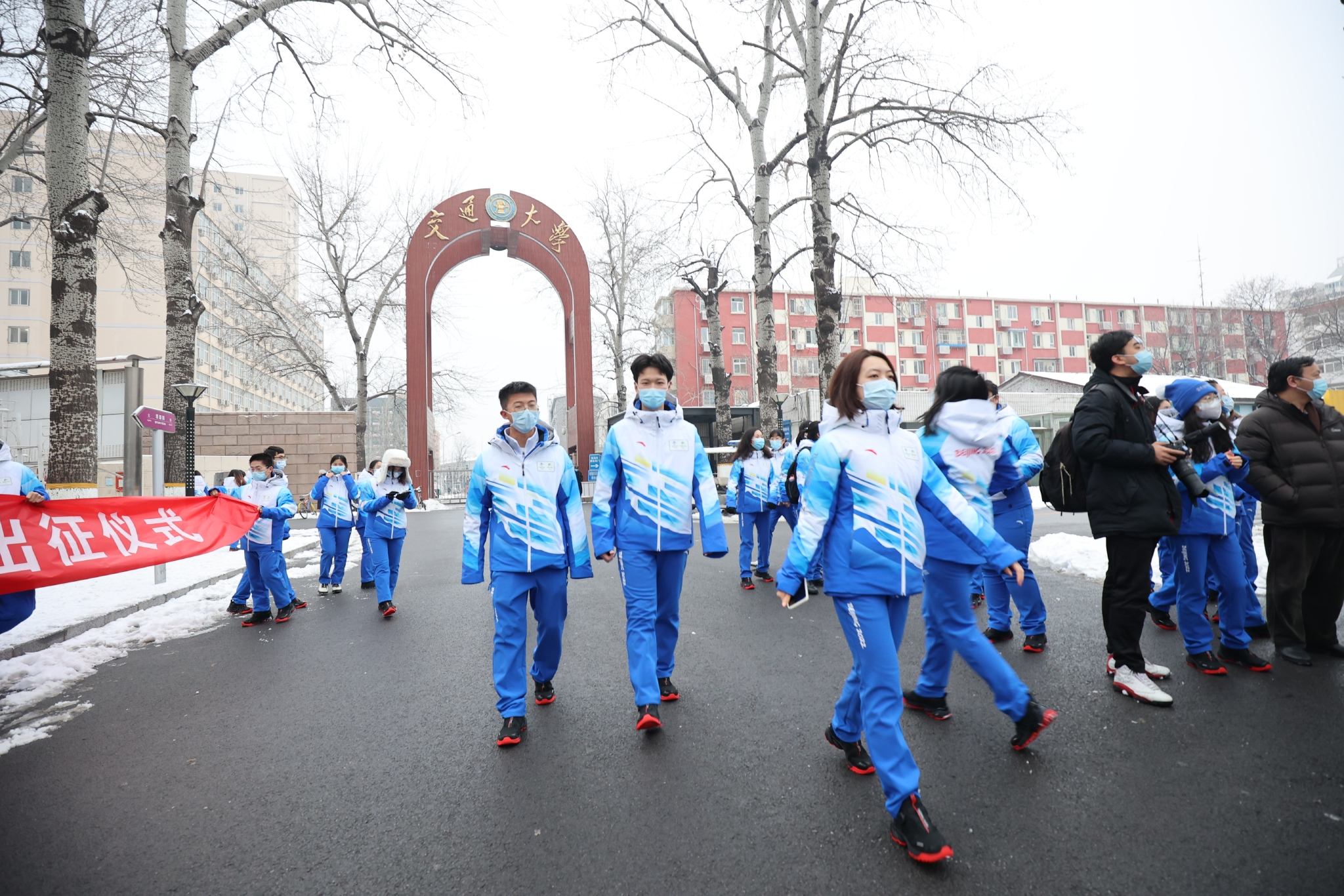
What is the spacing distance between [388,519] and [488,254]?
2619 centimetres

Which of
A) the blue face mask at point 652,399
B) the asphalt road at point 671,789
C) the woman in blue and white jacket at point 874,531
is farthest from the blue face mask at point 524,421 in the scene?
the woman in blue and white jacket at point 874,531

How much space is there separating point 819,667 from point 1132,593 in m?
1.99

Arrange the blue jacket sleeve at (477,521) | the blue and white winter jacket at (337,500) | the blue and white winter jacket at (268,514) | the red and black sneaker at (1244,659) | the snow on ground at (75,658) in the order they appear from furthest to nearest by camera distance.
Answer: the blue and white winter jacket at (337,500), the blue and white winter jacket at (268,514), the snow on ground at (75,658), the red and black sneaker at (1244,659), the blue jacket sleeve at (477,521)

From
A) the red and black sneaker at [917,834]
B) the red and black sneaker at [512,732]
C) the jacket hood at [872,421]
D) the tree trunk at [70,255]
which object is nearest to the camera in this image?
the red and black sneaker at [917,834]

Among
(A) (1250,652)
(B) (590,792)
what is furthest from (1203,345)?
(B) (590,792)

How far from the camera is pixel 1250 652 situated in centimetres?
452

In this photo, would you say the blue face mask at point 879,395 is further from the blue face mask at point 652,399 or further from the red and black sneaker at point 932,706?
the red and black sneaker at point 932,706

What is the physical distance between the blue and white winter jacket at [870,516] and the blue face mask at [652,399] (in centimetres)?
145

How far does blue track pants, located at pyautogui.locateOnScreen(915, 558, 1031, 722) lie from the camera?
316 centimetres

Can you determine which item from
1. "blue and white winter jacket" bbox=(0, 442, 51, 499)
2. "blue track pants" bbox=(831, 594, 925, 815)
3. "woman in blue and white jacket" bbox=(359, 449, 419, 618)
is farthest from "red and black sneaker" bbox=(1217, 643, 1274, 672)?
"blue and white winter jacket" bbox=(0, 442, 51, 499)

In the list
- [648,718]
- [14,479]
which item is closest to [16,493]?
[14,479]

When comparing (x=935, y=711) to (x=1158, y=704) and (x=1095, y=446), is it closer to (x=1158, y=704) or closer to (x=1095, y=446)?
(x=1158, y=704)

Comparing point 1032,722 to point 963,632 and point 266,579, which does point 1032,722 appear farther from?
point 266,579

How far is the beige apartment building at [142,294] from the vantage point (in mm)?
16984
